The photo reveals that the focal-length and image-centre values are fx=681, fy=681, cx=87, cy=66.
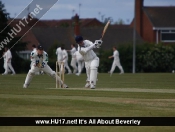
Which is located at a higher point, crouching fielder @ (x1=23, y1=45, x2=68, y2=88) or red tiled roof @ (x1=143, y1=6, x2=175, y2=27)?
red tiled roof @ (x1=143, y1=6, x2=175, y2=27)

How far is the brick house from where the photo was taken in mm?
81438

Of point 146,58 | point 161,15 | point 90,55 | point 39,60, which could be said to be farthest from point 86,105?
point 161,15

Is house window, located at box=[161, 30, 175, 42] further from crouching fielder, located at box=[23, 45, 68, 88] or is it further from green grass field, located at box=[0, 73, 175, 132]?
green grass field, located at box=[0, 73, 175, 132]

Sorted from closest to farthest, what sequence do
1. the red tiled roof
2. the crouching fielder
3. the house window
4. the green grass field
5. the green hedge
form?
the green grass field
the crouching fielder
the green hedge
the house window
the red tiled roof

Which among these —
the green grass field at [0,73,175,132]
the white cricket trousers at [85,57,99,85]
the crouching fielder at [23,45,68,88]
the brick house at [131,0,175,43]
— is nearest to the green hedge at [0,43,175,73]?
the brick house at [131,0,175,43]

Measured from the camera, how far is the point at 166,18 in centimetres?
8325

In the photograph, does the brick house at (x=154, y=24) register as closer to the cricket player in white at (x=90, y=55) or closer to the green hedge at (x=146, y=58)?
the green hedge at (x=146, y=58)

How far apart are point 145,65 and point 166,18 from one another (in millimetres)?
19219

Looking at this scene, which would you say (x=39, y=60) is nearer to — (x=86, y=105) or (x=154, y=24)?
(x=86, y=105)

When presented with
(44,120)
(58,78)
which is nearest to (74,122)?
(44,120)

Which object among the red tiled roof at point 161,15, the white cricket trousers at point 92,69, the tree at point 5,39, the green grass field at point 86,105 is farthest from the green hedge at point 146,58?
the green grass field at point 86,105

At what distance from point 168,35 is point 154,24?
214 cm
